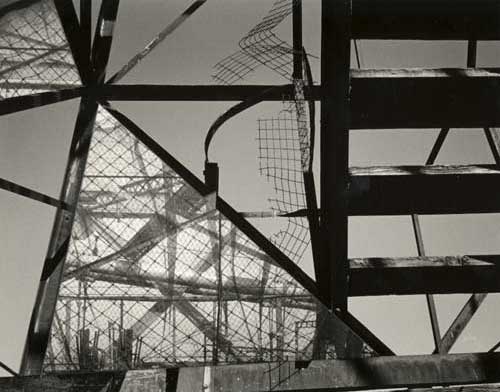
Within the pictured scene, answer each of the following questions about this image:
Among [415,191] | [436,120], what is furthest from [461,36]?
[415,191]

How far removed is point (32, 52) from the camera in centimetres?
582

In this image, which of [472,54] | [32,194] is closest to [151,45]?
[32,194]

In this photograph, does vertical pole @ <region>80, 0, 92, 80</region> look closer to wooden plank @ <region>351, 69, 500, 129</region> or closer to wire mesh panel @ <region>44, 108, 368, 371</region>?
wire mesh panel @ <region>44, 108, 368, 371</region>

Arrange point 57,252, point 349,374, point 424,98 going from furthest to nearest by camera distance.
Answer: point 424,98 < point 57,252 < point 349,374

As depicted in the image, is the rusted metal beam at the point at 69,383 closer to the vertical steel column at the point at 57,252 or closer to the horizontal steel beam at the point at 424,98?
the vertical steel column at the point at 57,252

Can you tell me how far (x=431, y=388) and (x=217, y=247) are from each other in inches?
100

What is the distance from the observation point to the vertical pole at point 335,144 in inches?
158

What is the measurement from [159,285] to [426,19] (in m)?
3.50

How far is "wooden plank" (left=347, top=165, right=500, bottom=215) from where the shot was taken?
15.9ft

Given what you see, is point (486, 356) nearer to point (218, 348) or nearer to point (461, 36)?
point (218, 348)

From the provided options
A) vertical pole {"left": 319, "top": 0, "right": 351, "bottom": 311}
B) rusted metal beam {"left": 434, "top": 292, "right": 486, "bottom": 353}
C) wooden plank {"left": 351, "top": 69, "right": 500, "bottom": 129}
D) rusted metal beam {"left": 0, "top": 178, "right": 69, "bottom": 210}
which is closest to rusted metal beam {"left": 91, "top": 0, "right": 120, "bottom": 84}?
rusted metal beam {"left": 0, "top": 178, "right": 69, "bottom": 210}

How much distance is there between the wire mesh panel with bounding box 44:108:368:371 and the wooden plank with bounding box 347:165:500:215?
42.9 inches

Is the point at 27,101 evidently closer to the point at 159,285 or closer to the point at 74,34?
the point at 74,34

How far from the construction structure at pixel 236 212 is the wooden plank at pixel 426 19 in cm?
1
